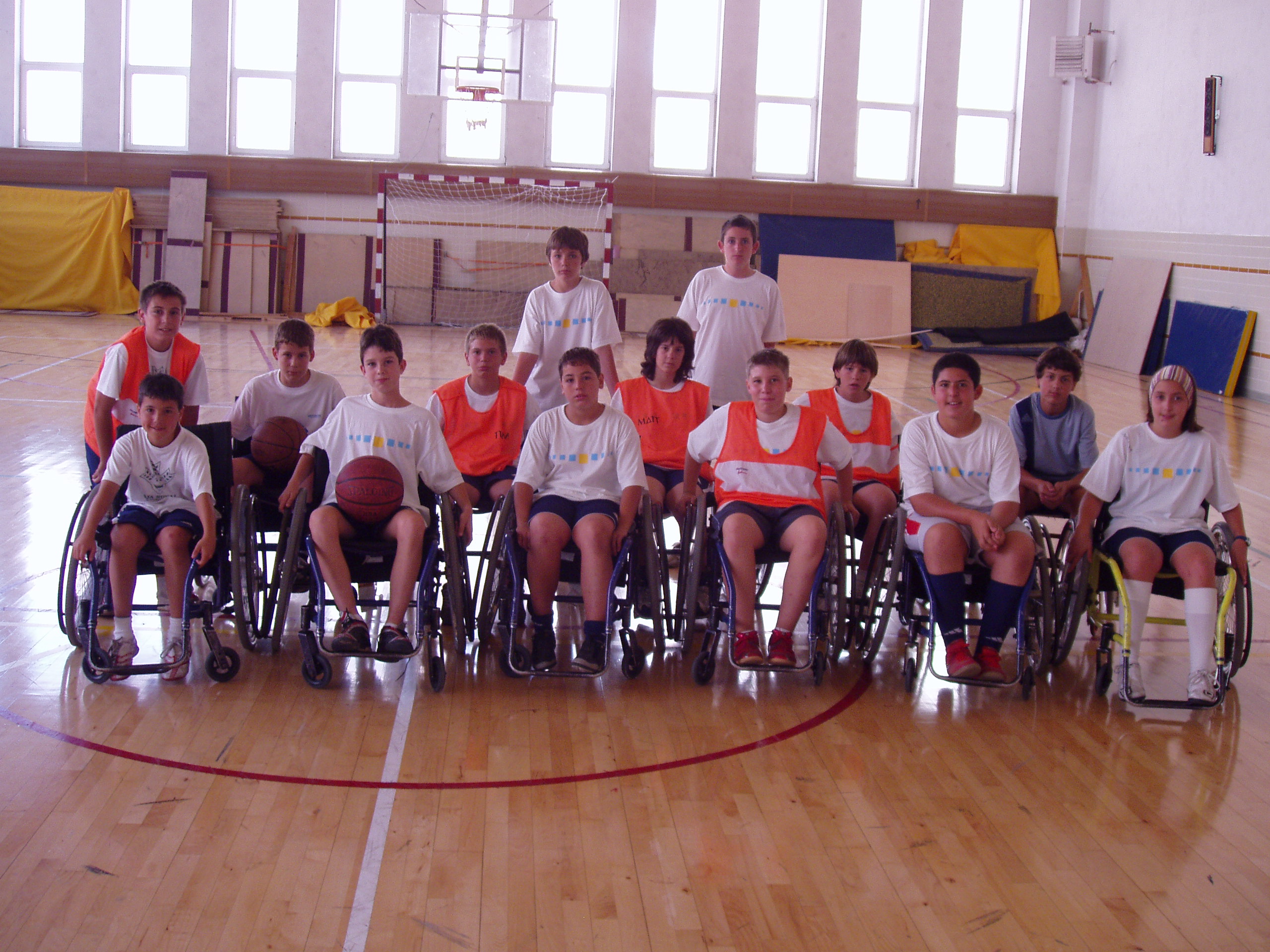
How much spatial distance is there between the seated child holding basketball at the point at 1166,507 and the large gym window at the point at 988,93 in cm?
1130

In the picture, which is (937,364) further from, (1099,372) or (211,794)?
(1099,372)

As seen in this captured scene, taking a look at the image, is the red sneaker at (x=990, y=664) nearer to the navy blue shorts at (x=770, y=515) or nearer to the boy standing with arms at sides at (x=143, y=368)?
the navy blue shorts at (x=770, y=515)

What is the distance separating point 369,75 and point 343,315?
2.78m

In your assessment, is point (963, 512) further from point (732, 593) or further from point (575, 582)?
point (575, 582)

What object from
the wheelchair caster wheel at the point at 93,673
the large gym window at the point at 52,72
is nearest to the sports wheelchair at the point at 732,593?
the wheelchair caster wheel at the point at 93,673

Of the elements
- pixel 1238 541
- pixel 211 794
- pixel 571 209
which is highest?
pixel 571 209

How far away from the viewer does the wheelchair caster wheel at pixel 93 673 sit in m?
2.94

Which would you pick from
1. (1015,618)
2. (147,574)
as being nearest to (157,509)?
(147,574)

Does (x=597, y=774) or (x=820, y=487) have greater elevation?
(x=820, y=487)

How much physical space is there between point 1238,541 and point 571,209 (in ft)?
36.2

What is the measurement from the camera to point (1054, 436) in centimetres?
364

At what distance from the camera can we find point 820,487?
10.8 ft

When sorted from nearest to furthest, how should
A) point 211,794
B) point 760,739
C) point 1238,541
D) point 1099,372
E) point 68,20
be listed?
1. point 211,794
2. point 760,739
3. point 1238,541
4. point 1099,372
5. point 68,20

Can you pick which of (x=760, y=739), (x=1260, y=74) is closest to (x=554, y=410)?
(x=760, y=739)
